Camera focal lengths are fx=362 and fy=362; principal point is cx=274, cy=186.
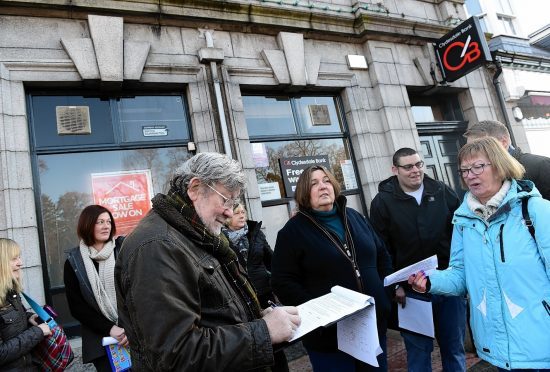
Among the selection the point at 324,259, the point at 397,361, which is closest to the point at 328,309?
the point at 324,259

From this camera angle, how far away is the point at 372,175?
6574 millimetres

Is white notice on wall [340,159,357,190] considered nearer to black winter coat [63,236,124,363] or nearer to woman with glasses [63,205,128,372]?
woman with glasses [63,205,128,372]

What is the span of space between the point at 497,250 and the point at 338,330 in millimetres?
1101

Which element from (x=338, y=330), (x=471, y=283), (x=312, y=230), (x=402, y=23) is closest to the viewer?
(x=471, y=283)

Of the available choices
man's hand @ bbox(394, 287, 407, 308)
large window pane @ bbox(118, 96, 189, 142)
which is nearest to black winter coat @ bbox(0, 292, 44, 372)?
man's hand @ bbox(394, 287, 407, 308)

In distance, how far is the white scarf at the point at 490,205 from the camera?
2.11 m

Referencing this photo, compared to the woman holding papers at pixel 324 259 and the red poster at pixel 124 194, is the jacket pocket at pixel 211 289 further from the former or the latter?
the red poster at pixel 124 194

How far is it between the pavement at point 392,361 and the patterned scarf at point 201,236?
3024 millimetres

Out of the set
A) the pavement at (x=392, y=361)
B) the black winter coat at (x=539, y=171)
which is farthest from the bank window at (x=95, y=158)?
the black winter coat at (x=539, y=171)

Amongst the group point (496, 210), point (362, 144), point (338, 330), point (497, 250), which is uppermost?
point (362, 144)

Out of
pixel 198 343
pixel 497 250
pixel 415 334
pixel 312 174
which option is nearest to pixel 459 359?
pixel 415 334

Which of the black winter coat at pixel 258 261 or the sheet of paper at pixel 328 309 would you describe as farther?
the black winter coat at pixel 258 261

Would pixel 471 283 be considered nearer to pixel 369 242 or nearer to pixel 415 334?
pixel 369 242

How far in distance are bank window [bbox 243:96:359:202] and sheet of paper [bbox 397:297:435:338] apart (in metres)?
3.25
